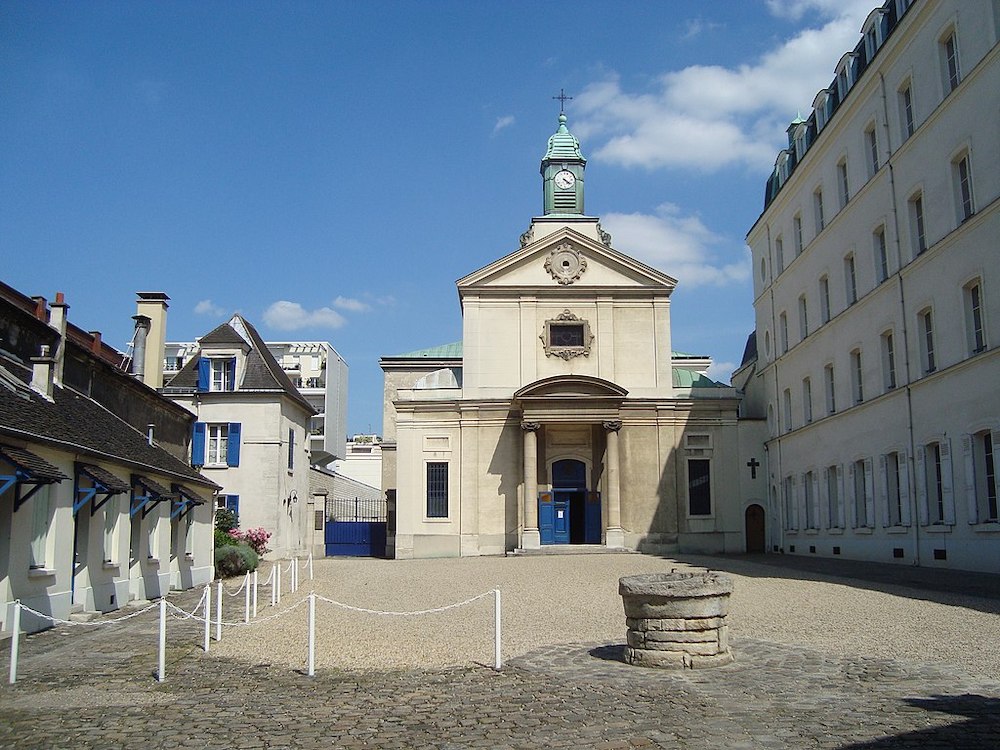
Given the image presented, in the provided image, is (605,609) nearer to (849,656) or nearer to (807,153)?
(849,656)

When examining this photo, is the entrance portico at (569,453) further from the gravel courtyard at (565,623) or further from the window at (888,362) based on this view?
the gravel courtyard at (565,623)

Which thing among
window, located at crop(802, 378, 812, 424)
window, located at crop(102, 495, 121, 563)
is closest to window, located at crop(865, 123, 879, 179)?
window, located at crop(802, 378, 812, 424)

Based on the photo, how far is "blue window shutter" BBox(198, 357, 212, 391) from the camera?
41.3 metres

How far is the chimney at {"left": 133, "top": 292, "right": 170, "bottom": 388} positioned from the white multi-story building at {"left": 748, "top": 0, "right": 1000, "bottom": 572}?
2347 centimetres

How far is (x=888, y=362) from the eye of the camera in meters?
29.0

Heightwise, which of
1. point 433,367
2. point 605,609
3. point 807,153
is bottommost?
point 605,609

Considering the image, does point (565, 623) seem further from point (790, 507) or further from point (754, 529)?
point (754, 529)

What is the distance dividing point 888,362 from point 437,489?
20.2 m

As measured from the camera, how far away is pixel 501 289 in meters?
42.8

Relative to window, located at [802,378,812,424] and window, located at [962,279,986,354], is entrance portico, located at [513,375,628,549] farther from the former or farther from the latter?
window, located at [962,279,986,354]

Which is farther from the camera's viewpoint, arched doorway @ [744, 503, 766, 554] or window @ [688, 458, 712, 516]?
arched doorway @ [744, 503, 766, 554]

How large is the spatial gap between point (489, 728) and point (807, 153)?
1267 inches

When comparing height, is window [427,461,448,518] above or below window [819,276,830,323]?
below

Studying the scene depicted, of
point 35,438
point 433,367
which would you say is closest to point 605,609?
point 35,438
